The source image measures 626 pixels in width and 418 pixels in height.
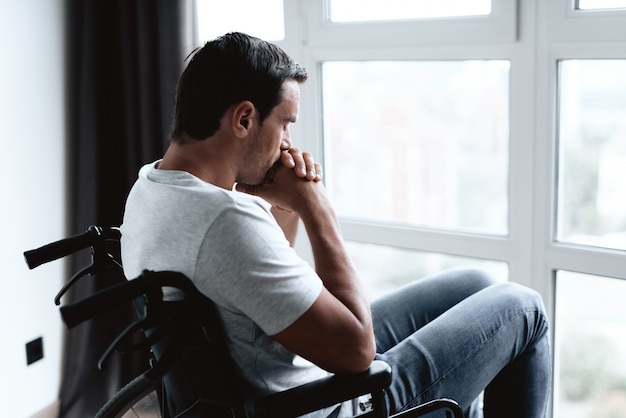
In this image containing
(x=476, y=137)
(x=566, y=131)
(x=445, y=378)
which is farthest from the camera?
(x=476, y=137)

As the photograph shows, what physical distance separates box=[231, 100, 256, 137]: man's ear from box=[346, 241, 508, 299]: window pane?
43.7 inches

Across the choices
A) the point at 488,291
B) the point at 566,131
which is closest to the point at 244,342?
the point at 488,291

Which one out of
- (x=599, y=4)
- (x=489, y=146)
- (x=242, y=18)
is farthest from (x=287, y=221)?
(x=242, y=18)

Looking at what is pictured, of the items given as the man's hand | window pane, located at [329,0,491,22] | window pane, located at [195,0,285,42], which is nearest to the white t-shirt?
the man's hand

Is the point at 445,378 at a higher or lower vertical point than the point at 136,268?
lower

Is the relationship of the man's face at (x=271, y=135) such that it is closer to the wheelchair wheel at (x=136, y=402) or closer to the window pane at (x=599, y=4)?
the wheelchair wheel at (x=136, y=402)

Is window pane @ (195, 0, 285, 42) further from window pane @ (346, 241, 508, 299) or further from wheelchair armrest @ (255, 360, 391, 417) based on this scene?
wheelchair armrest @ (255, 360, 391, 417)

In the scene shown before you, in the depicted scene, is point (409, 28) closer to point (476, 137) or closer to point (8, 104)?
point (476, 137)

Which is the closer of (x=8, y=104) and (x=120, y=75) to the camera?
(x=8, y=104)

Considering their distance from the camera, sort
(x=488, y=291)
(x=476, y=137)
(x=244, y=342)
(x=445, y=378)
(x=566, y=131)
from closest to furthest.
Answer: (x=244, y=342) < (x=445, y=378) < (x=488, y=291) < (x=566, y=131) < (x=476, y=137)

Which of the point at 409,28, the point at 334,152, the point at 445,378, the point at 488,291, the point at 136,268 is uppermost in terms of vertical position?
the point at 409,28

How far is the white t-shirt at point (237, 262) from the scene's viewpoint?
49.4 inches

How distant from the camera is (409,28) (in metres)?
2.21

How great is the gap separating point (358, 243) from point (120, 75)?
93cm
